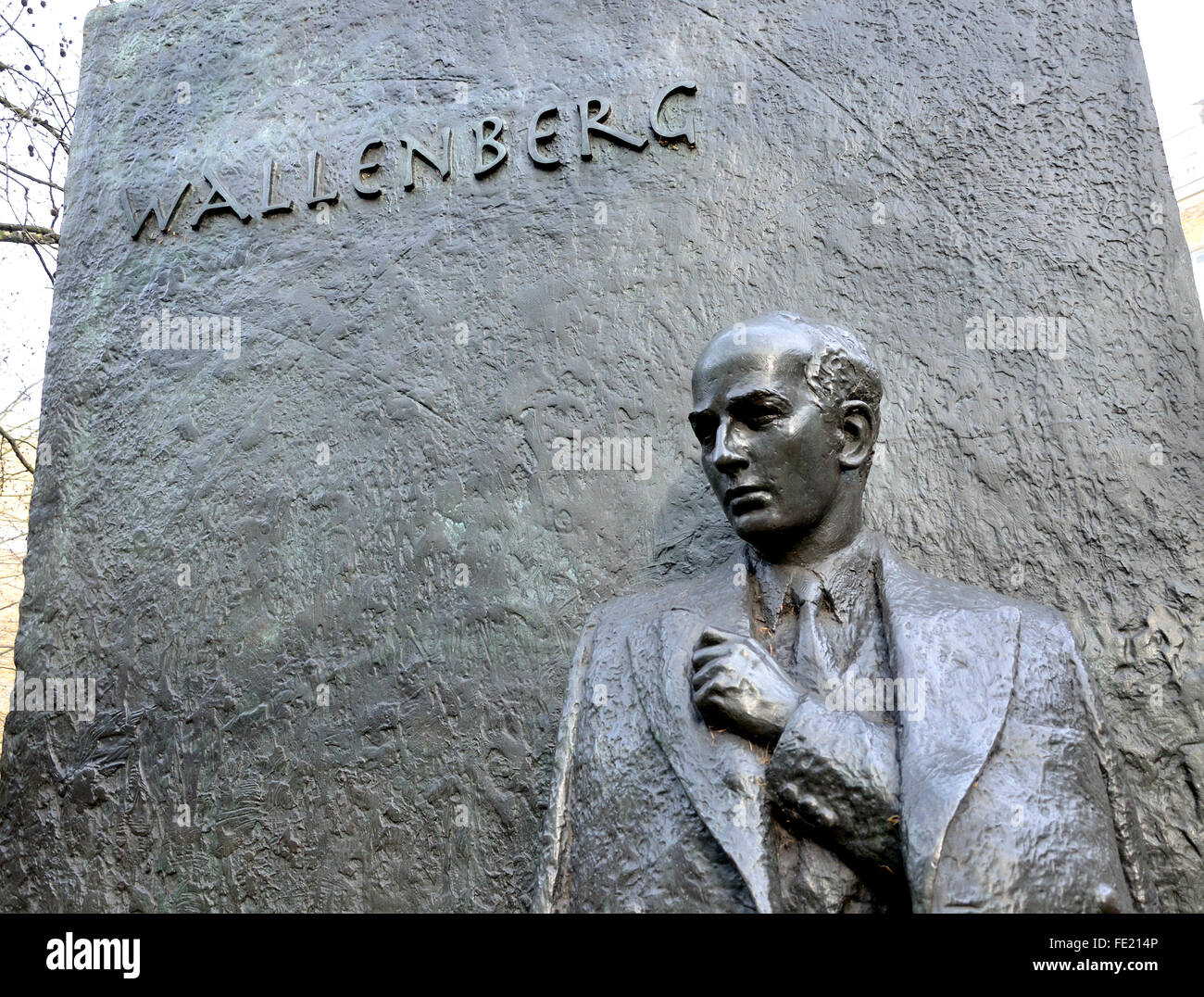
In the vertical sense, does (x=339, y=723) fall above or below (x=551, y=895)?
above

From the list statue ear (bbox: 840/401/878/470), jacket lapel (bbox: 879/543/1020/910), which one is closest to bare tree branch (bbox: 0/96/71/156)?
statue ear (bbox: 840/401/878/470)

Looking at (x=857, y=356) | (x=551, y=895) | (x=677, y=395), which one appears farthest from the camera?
(x=677, y=395)

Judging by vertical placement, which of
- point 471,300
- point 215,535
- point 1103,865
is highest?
point 471,300

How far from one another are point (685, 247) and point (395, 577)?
165cm

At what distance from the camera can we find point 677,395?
4.00 metres

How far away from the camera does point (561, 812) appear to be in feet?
9.89

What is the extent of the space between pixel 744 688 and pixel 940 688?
1.60 feet

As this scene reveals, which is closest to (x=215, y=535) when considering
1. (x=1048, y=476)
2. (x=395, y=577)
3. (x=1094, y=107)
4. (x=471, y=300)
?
(x=395, y=577)

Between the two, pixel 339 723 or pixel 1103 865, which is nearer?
pixel 1103 865

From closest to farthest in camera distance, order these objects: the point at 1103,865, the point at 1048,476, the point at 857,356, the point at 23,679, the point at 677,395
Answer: the point at 1103,865, the point at 857,356, the point at 1048,476, the point at 677,395, the point at 23,679

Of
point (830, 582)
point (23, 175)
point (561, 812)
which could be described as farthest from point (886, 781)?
point (23, 175)

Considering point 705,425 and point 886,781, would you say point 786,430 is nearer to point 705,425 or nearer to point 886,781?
point 705,425

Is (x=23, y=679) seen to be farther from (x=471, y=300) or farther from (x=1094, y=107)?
(x=1094, y=107)
